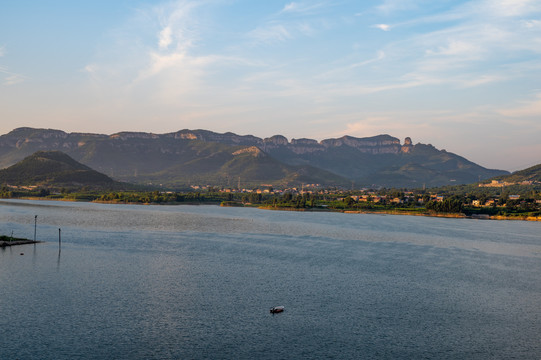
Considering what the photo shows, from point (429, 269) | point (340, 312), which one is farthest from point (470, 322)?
point (429, 269)

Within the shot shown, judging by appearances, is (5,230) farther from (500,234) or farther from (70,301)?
(500,234)

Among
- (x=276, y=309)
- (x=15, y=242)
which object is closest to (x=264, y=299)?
(x=276, y=309)

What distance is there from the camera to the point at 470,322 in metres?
46.3

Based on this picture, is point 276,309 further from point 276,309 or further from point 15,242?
point 15,242

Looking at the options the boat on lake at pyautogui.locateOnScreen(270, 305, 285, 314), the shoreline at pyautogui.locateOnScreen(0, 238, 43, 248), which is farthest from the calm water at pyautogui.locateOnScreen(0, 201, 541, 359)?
the shoreline at pyautogui.locateOnScreen(0, 238, 43, 248)

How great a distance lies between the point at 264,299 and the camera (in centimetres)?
5141

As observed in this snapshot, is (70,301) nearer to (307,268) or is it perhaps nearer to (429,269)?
(307,268)

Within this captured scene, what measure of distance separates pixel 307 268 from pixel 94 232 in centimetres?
5583

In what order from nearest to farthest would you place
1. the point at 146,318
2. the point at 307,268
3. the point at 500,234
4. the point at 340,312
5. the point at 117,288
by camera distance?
the point at 146,318
the point at 340,312
the point at 117,288
the point at 307,268
the point at 500,234

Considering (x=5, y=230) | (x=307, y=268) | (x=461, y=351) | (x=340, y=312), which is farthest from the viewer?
(x=5, y=230)

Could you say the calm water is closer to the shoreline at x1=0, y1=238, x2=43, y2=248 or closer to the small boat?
the small boat

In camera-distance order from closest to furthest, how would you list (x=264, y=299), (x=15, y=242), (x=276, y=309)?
(x=276, y=309) → (x=264, y=299) → (x=15, y=242)

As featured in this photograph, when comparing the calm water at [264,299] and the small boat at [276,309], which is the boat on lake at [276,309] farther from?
the calm water at [264,299]

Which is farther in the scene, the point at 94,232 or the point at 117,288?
the point at 94,232
